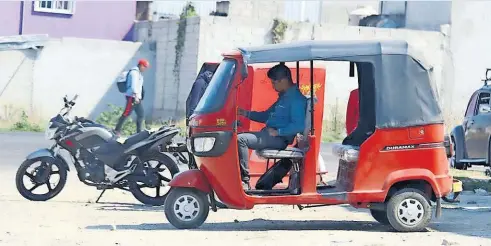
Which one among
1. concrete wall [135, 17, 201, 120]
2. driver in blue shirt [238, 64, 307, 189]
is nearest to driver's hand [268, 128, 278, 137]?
driver in blue shirt [238, 64, 307, 189]

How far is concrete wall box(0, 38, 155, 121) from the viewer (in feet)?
98.4

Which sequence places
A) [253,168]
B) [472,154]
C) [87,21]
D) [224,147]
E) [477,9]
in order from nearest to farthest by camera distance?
[224,147] < [253,168] < [472,154] < [477,9] < [87,21]

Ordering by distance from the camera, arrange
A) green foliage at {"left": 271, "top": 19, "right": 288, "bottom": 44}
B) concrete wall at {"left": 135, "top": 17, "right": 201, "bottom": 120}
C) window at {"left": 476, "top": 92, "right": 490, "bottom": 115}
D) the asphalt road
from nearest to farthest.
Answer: the asphalt road
window at {"left": 476, "top": 92, "right": 490, "bottom": 115}
concrete wall at {"left": 135, "top": 17, "right": 201, "bottom": 120}
green foliage at {"left": 271, "top": 19, "right": 288, "bottom": 44}

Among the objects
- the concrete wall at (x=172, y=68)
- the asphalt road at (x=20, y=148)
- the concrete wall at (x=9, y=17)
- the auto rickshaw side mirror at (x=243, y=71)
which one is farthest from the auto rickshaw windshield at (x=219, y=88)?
the concrete wall at (x=9, y=17)

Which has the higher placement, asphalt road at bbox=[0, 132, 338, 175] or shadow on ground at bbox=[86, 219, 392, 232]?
asphalt road at bbox=[0, 132, 338, 175]

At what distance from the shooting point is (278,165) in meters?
10.4

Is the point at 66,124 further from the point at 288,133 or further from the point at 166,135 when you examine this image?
the point at 288,133

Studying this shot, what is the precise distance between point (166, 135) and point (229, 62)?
264 centimetres

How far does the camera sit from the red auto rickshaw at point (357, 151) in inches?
394

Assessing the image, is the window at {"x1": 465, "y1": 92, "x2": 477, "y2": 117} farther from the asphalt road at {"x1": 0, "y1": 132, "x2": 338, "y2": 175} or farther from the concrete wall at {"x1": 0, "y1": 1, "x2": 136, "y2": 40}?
the concrete wall at {"x1": 0, "y1": 1, "x2": 136, "y2": 40}

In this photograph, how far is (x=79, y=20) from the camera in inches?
1512

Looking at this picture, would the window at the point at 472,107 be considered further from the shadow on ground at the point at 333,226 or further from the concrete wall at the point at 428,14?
the concrete wall at the point at 428,14

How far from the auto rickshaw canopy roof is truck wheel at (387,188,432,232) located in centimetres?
73

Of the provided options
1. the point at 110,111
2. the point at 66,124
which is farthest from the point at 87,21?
the point at 66,124
